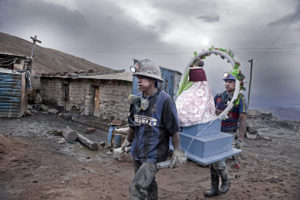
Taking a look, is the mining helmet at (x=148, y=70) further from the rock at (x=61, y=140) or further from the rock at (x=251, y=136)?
the rock at (x=251, y=136)

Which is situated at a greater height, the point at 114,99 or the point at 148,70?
the point at 148,70

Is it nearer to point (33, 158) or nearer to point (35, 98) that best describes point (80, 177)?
point (33, 158)

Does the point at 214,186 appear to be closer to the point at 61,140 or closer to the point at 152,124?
the point at 152,124

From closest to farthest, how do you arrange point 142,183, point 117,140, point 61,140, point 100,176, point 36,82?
point 142,183 → point 100,176 → point 117,140 → point 61,140 → point 36,82

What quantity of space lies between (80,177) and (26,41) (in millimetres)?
61306

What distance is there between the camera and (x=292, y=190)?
13.7 ft

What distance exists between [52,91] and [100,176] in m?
13.4

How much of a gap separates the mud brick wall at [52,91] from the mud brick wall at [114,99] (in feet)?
16.5

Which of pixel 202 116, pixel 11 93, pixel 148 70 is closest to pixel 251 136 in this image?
pixel 202 116

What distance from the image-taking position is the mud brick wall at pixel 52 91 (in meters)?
14.9

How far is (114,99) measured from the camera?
10.8 metres

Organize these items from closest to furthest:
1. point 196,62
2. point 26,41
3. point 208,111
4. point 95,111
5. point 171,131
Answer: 1. point 171,131
2. point 208,111
3. point 196,62
4. point 95,111
5. point 26,41

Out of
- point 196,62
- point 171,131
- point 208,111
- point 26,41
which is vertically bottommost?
point 171,131

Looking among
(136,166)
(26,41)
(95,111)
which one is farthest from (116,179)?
(26,41)
